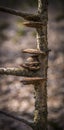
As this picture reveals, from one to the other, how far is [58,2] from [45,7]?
15.5 feet

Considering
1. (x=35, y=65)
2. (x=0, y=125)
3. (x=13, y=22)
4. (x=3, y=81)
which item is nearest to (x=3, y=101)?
(x=3, y=81)

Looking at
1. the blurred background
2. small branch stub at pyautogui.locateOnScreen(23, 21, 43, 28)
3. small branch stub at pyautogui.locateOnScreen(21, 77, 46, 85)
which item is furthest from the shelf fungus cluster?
the blurred background

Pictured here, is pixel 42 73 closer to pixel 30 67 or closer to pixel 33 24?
pixel 30 67

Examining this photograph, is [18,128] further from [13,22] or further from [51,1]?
[51,1]

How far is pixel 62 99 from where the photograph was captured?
3.97m

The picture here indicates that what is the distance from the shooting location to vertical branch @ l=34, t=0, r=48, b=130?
1.64 meters

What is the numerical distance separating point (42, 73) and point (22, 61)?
3127mm

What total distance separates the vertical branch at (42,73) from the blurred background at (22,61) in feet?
4.50

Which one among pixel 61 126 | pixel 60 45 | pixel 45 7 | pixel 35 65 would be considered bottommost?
pixel 61 126

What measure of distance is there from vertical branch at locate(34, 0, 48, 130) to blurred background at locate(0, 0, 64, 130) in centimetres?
137

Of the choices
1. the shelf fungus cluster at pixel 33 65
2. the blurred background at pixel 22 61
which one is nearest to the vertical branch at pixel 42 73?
the shelf fungus cluster at pixel 33 65

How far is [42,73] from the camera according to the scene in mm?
1696

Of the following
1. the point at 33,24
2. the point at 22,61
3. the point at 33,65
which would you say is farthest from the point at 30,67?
the point at 22,61

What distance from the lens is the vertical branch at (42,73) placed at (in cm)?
164
